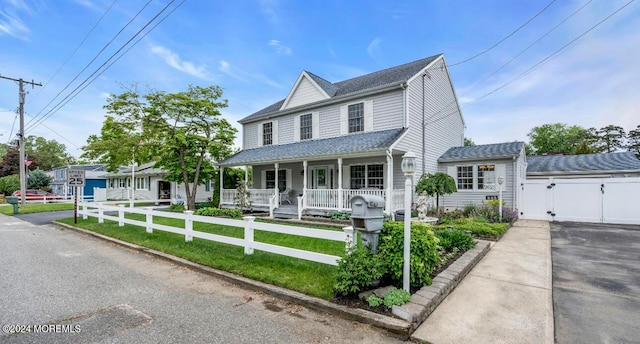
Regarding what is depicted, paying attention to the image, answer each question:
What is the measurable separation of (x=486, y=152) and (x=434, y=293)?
12.2 metres

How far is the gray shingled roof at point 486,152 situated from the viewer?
529 inches

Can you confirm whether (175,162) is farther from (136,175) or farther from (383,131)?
(136,175)

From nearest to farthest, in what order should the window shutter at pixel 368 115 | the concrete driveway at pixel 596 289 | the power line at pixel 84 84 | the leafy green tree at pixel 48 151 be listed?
1. the concrete driveway at pixel 596 289
2. the power line at pixel 84 84
3. the window shutter at pixel 368 115
4. the leafy green tree at pixel 48 151

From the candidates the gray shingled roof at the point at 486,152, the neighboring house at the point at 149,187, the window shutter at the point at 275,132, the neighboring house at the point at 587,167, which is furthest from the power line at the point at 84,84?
the neighboring house at the point at 587,167

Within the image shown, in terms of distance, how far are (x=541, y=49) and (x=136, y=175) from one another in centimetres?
3435

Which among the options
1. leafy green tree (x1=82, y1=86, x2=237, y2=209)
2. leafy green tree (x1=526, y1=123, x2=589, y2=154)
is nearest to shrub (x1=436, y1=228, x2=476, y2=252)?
leafy green tree (x1=82, y1=86, x2=237, y2=209)

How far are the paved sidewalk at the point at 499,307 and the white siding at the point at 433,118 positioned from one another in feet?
21.7

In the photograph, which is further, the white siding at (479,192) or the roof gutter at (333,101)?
the white siding at (479,192)

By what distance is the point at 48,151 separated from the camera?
209ft

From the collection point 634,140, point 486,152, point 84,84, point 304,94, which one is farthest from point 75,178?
point 634,140

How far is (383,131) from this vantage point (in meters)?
13.4

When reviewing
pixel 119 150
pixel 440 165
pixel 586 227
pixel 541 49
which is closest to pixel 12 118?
pixel 119 150

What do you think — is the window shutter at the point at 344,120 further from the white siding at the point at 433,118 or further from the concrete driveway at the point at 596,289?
the concrete driveway at the point at 596,289

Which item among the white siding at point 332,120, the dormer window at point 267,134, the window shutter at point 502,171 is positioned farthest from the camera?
the dormer window at point 267,134
